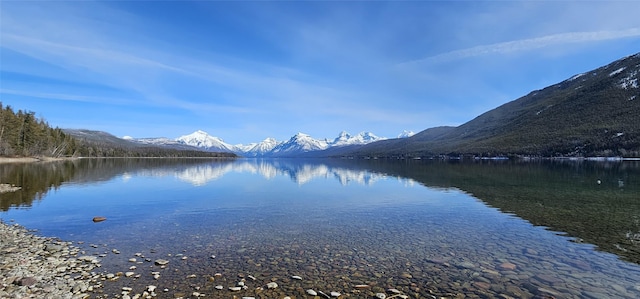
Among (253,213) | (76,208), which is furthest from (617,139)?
(76,208)

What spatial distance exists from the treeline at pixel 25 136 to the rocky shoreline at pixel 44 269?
126m

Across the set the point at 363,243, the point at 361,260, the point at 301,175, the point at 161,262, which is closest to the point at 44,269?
the point at 161,262

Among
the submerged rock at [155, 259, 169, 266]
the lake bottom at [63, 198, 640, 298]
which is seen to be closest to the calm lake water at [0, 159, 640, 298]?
the lake bottom at [63, 198, 640, 298]

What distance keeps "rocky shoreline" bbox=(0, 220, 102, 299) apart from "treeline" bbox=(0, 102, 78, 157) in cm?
12569

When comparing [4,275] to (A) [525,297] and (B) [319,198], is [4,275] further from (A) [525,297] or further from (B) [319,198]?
(B) [319,198]

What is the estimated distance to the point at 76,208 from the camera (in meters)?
32.5

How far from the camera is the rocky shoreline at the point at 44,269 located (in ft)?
40.0

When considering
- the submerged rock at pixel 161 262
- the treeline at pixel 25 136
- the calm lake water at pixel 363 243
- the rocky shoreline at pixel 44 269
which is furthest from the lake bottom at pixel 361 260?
the treeline at pixel 25 136

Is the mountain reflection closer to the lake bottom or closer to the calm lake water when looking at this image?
the calm lake water

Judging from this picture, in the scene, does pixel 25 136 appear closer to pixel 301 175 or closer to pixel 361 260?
pixel 301 175

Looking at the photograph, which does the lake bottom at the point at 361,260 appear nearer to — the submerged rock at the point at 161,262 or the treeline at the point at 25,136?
the submerged rock at the point at 161,262

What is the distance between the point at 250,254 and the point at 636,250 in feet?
70.1

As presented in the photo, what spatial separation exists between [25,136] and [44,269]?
491ft

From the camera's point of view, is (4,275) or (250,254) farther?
(250,254)
